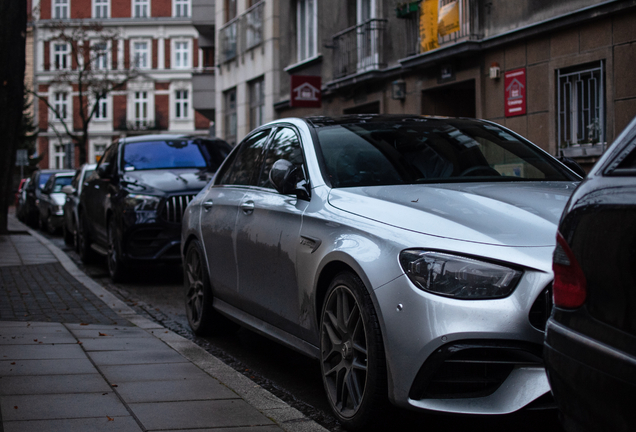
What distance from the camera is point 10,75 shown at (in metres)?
17.1

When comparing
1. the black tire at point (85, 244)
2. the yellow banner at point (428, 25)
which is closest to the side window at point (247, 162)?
the black tire at point (85, 244)

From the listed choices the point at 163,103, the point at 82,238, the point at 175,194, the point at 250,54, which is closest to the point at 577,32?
the point at 175,194

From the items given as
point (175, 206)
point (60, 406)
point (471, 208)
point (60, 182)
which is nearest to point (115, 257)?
point (175, 206)

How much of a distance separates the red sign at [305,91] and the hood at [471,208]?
55.3 feet

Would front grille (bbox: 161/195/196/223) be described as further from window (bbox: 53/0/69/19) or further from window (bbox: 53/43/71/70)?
window (bbox: 53/0/69/19)

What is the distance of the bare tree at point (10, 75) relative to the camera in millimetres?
16219

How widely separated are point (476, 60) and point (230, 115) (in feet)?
57.6

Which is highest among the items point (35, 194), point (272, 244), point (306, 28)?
point (306, 28)

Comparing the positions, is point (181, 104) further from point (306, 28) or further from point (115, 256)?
point (115, 256)

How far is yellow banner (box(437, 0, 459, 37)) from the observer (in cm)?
1636

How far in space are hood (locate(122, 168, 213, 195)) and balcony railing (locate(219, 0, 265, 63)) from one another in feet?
58.3

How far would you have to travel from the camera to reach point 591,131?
13.2 meters

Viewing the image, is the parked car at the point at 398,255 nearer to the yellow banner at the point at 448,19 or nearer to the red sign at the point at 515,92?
the red sign at the point at 515,92

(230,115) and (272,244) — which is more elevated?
(230,115)
